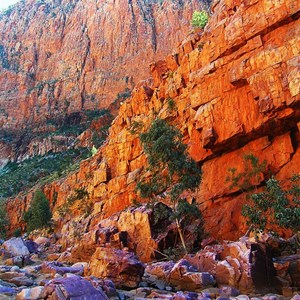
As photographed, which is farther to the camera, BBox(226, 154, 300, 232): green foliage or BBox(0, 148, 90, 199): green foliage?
BBox(0, 148, 90, 199): green foliage

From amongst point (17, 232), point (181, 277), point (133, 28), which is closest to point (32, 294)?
point (181, 277)

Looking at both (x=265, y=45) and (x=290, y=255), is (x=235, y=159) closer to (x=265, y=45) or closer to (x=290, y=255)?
(x=265, y=45)

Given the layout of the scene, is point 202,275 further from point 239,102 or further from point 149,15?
point 149,15

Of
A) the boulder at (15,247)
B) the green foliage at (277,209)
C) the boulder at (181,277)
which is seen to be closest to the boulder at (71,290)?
the boulder at (181,277)

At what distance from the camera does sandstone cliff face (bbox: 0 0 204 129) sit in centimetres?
11631

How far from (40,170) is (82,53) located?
176 feet

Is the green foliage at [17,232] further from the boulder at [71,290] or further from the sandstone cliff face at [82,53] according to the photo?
the boulder at [71,290]

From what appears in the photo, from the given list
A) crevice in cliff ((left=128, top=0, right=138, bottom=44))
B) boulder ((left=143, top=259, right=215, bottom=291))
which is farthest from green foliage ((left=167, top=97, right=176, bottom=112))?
crevice in cliff ((left=128, top=0, right=138, bottom=44))

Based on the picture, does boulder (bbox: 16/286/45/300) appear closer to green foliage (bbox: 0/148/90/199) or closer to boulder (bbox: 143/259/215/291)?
boulder (bbox: 143/259/215/291)

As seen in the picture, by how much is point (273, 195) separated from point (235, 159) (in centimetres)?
1408

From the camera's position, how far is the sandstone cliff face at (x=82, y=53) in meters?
116

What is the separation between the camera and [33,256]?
94.7 feet

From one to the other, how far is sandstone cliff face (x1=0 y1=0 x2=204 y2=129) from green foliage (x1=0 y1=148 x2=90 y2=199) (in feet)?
78.4

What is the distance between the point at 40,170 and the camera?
298 ft
